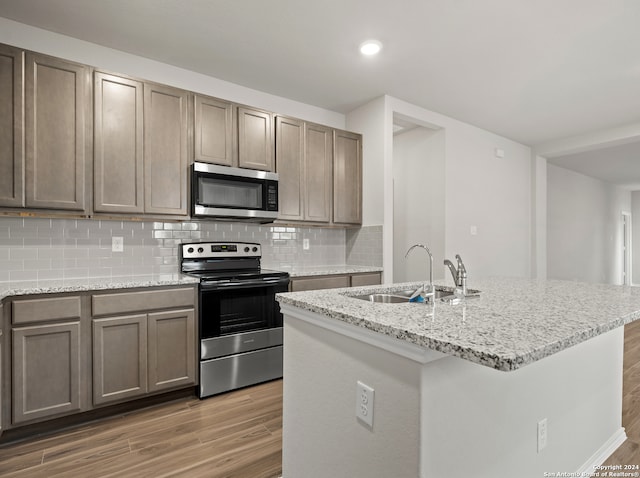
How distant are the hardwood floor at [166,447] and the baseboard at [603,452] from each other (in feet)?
4.73

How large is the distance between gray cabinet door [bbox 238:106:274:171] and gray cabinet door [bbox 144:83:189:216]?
18.5 inches

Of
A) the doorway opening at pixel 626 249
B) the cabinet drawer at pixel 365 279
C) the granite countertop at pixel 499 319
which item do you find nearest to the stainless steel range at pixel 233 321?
the cabinet drawer at pixel 365 279

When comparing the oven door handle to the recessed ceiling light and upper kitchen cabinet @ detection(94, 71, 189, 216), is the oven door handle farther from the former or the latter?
the recessed ceiling light

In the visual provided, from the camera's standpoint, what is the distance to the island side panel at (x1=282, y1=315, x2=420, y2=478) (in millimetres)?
1004

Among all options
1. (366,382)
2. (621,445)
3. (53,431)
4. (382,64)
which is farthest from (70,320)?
(621,445)

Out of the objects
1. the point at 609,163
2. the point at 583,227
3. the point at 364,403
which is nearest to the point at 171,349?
the point at 364,403

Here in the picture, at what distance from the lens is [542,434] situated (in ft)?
4.59

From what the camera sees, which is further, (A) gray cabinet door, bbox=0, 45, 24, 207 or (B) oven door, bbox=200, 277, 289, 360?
(B) oven door, bbox=200, 277, 289, 360

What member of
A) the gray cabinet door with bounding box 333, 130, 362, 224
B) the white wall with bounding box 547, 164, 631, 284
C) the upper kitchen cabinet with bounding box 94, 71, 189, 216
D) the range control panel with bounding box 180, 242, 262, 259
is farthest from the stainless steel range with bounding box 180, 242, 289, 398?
the white wall with bounding box 547, 164, 631, 284

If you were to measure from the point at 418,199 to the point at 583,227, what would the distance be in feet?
16.7

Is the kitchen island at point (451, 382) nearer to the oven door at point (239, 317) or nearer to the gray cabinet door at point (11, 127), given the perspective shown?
the oven door at point (239, 317)

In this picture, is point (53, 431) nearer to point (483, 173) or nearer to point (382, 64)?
point (382, 64)

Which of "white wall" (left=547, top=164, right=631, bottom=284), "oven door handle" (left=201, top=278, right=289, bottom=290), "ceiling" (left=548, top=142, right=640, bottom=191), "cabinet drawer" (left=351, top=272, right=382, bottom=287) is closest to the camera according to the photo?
"oven door handle" (left=201, top=278, right=289, bottom=290)

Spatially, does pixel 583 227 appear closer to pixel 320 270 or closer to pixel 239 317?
pixel 320 270
